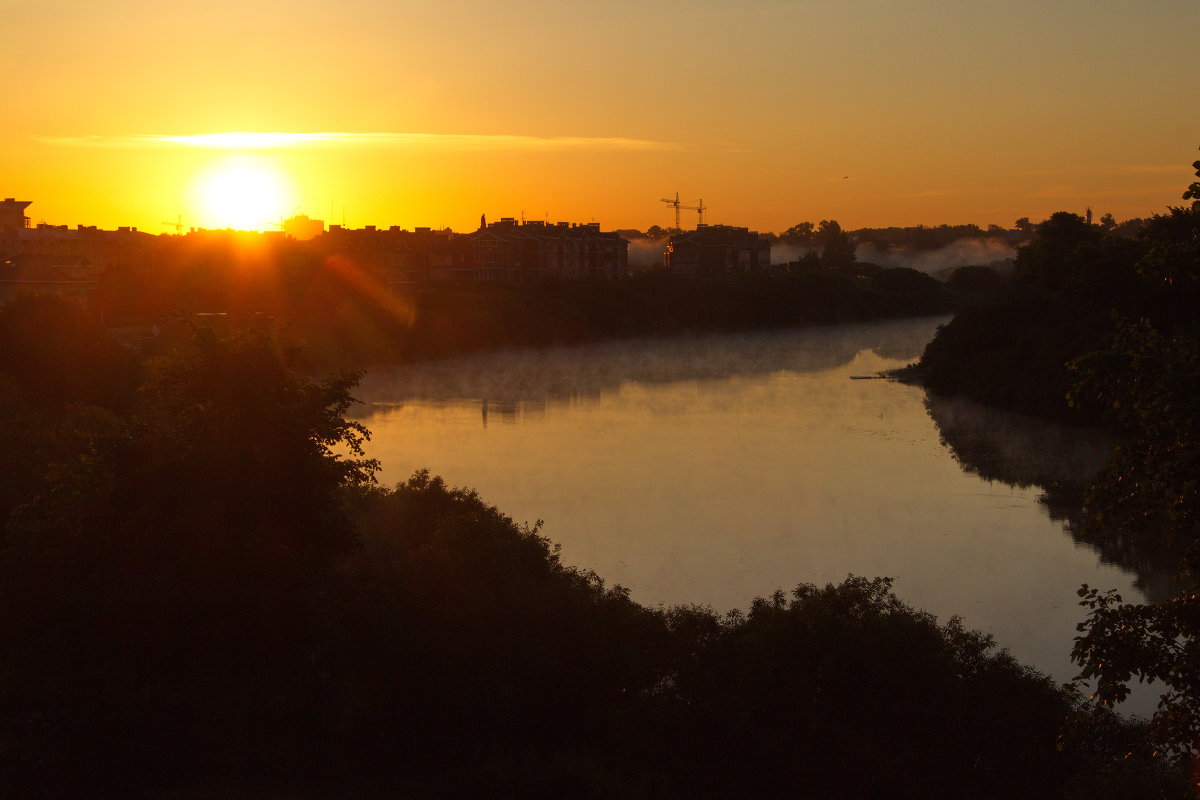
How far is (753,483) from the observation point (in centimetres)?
1702

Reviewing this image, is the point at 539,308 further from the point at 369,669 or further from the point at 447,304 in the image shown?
the point at 369,669

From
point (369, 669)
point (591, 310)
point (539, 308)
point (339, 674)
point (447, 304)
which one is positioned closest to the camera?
point (339, 674)

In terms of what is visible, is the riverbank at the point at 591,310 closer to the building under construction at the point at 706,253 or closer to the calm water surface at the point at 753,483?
the calm water surface at the point at 753,483

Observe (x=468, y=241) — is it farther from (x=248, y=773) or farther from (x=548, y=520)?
(x=248, y=773)

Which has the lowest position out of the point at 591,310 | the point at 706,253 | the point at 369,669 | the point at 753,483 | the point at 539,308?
the point at 753,483

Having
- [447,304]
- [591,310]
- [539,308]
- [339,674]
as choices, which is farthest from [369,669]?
[591,310]

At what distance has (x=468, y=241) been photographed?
57844mm

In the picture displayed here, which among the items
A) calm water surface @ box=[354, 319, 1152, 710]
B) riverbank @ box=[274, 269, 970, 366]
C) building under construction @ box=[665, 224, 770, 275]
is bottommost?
calm water surface @ box=[354, 319, 1152, 710]

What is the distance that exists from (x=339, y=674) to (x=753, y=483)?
10202 mm

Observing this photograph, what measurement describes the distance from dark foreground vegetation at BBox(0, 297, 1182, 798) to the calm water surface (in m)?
2.56

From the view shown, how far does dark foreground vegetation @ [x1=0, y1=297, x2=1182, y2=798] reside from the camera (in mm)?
6906

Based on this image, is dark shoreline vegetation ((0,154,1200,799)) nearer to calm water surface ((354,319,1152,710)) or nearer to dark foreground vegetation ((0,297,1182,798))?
dark foreground vegetation ((0,297,1182,798))

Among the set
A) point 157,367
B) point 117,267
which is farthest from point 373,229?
point 157,367

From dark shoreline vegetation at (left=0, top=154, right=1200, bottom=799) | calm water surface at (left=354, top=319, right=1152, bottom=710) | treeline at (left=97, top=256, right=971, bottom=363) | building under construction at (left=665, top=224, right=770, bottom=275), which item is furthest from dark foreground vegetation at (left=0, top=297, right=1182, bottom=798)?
building under construction at (left=665, top=224, right=770, bottom=275)
